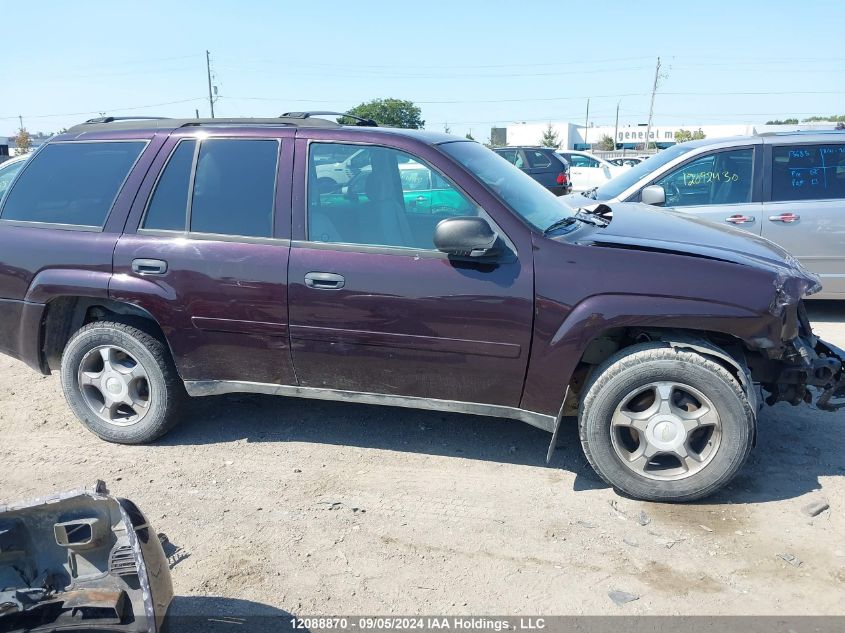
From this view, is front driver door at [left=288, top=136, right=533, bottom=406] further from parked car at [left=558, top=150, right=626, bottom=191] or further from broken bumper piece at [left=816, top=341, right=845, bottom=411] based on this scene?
parked car at [left=558, top=150, right=626, bottom=191]

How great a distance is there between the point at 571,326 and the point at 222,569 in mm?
2022

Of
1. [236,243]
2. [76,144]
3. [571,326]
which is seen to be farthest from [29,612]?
[76,144]

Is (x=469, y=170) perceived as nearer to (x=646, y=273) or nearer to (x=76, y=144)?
(x=646, y=273)

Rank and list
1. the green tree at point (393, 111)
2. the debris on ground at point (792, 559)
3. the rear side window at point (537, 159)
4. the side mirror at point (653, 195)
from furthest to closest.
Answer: the green tree at point (393, 111) < the rear side window at point (537, 159) < the side mirror at point (653, 195) < the debris on ground at point (792, 559)

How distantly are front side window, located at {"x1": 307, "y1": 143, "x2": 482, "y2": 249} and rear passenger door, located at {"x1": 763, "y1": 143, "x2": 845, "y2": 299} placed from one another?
3942 millimetres

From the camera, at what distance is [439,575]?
2.99 m

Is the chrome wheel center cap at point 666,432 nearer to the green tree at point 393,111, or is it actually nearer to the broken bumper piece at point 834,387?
the broken bumper piece at point 834,387

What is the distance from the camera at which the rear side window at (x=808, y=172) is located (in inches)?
246

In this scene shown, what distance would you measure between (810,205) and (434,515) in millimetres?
4900

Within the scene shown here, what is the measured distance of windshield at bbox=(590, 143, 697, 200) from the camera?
648cm

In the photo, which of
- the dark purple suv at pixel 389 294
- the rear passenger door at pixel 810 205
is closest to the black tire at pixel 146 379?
the dark purple suv at pixel 389 294

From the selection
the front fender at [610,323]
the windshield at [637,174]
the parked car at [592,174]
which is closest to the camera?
the front fender at [610,323]

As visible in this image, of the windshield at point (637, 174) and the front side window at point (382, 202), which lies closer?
the front side window at point (382, 202)

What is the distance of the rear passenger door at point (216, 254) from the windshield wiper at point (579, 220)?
1480mm
